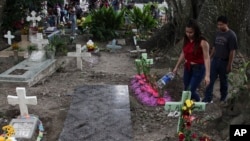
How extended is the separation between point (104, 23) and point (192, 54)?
8329 mm

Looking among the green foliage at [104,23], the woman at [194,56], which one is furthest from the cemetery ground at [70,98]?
the green foliage at [104,23]

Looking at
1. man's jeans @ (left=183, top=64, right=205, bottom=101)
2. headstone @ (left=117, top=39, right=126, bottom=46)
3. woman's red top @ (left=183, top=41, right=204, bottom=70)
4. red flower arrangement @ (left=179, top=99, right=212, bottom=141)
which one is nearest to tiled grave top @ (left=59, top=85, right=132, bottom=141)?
red flower arrangement @ (left=179, top=99, right=212, bottom=141)

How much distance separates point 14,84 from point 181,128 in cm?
379

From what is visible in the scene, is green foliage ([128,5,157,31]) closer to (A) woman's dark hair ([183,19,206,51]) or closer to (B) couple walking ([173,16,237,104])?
(B) couple walking ([173,16,237,104])

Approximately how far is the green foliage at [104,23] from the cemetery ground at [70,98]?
3.94 metres

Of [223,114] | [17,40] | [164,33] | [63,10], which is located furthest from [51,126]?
[63,10]

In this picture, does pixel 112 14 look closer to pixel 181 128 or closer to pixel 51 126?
pixel 51 126

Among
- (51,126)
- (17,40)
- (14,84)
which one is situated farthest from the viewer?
(17,40)

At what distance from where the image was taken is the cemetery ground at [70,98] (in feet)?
14.2

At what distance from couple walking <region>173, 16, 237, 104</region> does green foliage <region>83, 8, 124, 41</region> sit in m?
7.61

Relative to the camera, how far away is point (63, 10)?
16609mm

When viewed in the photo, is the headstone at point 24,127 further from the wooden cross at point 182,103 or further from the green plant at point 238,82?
the green plant at point 238,82

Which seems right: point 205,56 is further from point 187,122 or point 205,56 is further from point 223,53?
point 187,122

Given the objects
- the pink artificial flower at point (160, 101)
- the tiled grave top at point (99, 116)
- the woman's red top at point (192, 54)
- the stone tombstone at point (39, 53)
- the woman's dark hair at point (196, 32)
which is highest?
the woman's dark hair at point (196, 32)
